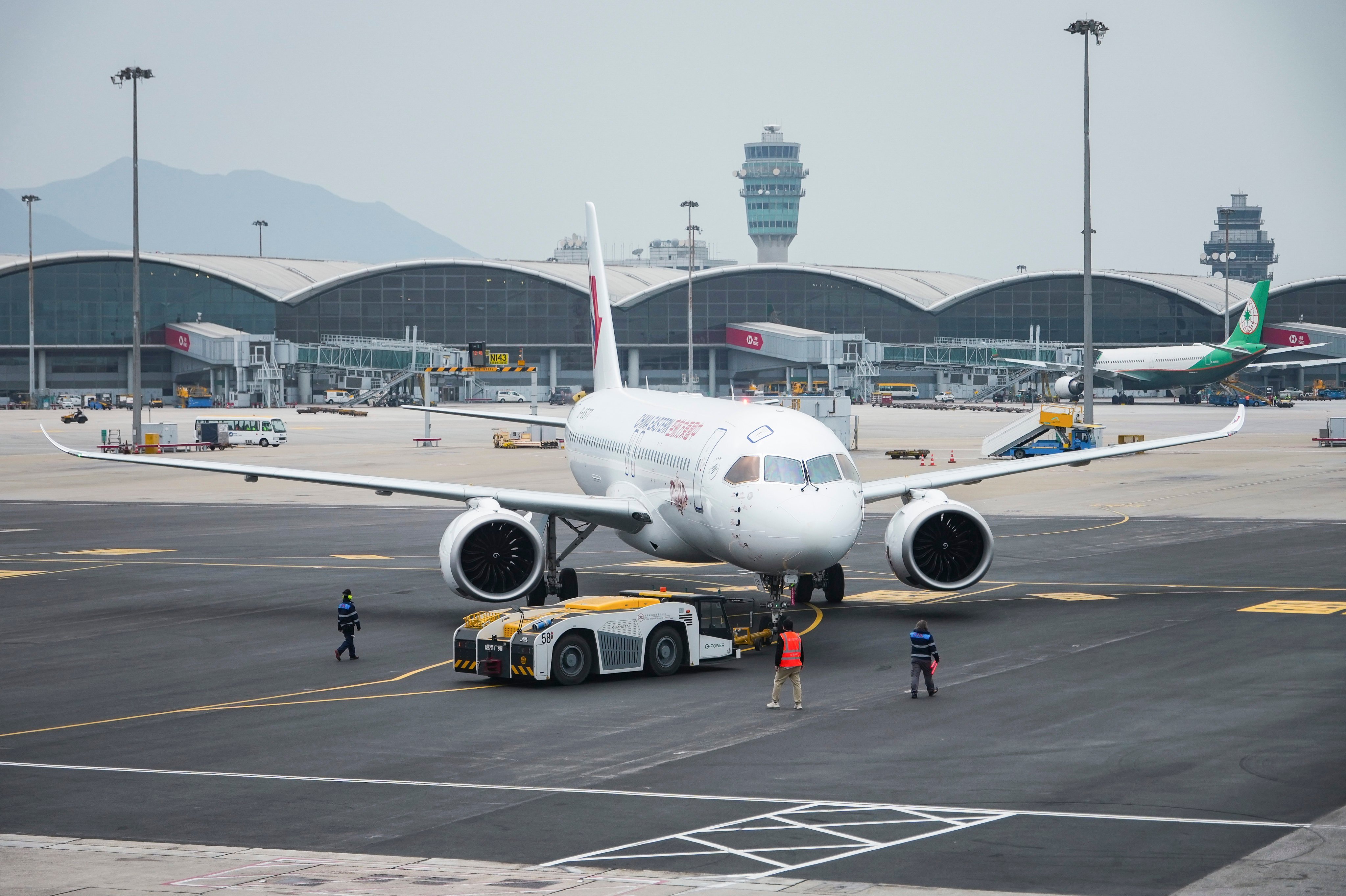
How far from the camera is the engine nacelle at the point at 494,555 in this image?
34.3m

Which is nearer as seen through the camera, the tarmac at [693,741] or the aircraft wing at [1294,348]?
the tarmac at [693,741]

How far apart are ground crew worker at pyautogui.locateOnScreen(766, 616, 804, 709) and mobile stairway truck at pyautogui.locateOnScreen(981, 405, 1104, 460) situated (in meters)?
61.9

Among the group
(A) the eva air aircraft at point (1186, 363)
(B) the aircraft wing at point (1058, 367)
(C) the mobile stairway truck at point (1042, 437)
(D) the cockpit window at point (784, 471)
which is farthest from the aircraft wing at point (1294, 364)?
(D) the cockpit window at point (784, 471)

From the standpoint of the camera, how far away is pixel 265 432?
340 ft

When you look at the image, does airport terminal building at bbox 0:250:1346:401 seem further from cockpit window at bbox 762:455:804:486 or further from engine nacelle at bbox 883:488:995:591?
cockpit window at bbox 762:455:804:486

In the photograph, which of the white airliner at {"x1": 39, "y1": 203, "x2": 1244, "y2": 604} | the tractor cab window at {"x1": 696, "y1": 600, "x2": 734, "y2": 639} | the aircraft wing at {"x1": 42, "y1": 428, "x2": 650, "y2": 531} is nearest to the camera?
the tractor cab window at {"x1": 696, "y1": 600, "x2": 734, "y2": 639}

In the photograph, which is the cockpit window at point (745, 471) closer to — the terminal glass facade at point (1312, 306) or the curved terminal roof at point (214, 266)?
the curved terminal roof at point (214, 266)

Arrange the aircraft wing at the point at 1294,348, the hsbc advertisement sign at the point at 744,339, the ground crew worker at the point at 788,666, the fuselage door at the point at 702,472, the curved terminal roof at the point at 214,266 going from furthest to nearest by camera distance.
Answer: the hsbc advertisement sign at the point at 744,339 → the curved terminal roof at the point at 214,266 → the aircraft wing at the point at 1294,348 → the fuselage door at the point at 702,472 → the ground crew worker at the point at 788,666

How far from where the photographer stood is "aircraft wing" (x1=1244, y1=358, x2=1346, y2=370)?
16362cm

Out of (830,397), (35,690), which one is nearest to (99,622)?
(35,690)

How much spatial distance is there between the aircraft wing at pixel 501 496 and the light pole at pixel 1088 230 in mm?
46509

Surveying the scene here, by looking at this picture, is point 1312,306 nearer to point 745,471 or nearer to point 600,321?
point 600,321

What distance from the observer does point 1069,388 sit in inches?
6142

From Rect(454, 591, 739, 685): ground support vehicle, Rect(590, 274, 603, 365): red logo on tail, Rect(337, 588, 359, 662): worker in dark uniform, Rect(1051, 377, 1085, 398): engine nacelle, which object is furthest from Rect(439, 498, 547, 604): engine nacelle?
Rect(1051, 377, 1085, 398): engine nacelle
